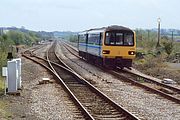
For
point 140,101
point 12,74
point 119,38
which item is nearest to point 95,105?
point 140,101

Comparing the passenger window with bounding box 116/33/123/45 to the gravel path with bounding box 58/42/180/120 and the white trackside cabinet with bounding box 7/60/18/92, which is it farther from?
the white trackside cabinet with bounding box 7/60/18/92

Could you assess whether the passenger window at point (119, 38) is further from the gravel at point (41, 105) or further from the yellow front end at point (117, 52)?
the gravel at point (41, 105)

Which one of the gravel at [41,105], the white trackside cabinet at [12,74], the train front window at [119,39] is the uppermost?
the train front window at [119,39]

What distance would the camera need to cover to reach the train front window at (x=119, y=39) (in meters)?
28.2

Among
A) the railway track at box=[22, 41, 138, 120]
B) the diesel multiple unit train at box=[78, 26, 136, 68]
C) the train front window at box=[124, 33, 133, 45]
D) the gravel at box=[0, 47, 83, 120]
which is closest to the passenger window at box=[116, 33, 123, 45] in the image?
the diesel multiple unit train at box=[78, 26, 136, 68]

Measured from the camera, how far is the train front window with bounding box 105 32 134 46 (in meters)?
28.2

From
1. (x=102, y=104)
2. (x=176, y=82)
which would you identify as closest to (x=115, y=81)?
(x=176, y=82)

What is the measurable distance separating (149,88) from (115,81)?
12.1 feet

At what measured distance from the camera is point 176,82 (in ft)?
71.2

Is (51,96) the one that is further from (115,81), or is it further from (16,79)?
(115,81)

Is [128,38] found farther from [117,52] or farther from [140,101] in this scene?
[140,101]

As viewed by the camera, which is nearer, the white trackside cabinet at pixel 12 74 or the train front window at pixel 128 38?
the white trackside cabinet at pixel 12 74

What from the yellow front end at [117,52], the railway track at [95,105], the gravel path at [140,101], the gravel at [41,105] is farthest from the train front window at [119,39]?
the gravel at [41,105]

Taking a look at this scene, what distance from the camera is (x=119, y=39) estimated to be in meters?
28.4
